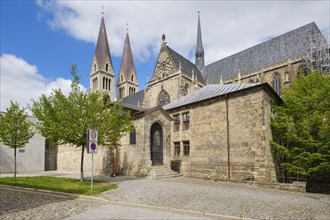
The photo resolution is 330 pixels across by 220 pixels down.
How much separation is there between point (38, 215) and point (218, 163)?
36.5 feet

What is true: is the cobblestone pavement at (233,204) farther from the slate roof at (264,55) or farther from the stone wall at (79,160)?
the slate roof at (264,55)

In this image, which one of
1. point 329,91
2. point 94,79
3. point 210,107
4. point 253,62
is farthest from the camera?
point 94,79

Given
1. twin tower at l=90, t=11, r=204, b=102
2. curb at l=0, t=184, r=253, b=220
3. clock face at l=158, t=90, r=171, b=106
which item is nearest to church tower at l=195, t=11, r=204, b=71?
twin tower at l=90, t=11, r=204, b=102

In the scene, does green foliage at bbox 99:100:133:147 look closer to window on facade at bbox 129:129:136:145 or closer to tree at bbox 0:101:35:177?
window on facade at bbox 129:129:136:145

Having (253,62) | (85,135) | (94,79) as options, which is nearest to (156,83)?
(253,62)

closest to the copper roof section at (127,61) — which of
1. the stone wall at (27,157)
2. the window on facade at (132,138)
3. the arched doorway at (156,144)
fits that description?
the stone wall at (27,157)

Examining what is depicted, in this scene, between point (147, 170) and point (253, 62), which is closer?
point (147, 170)

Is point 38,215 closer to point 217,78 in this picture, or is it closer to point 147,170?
point 147,170

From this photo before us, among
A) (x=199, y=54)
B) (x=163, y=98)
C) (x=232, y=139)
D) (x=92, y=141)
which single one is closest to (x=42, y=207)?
(x=92, y=141)

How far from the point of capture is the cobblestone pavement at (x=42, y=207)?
19.8 ft

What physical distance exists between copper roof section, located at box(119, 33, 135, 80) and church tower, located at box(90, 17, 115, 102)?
22.7 feet

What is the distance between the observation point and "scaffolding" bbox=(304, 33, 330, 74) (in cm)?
2620

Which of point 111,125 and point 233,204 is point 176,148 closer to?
point 111,125

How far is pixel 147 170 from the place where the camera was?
15016 millimetres
